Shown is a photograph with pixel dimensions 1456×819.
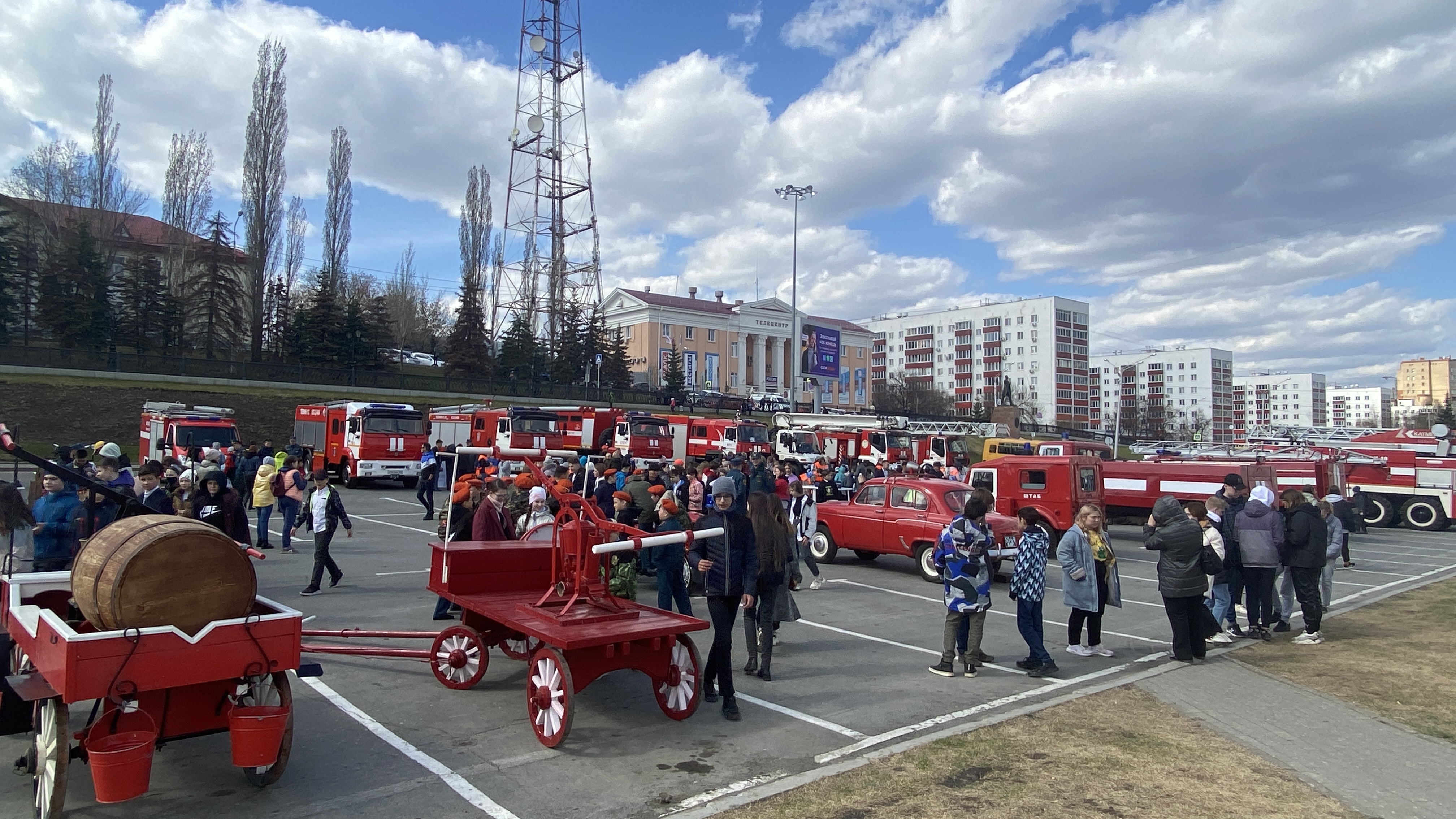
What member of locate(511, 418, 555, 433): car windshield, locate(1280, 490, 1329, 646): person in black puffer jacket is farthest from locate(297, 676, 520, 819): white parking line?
locate(511, 418, 555, 433): car windshield

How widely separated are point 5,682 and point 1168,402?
162959 millimetres

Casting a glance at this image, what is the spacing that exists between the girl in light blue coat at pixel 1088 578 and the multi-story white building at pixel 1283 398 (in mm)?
176761

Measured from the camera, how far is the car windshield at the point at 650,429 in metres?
31.9

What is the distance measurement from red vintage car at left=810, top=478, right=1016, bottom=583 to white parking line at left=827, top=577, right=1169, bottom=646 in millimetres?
723

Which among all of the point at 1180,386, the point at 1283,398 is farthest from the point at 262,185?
the point at 1283,398

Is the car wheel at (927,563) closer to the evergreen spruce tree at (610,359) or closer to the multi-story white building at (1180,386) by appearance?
the evergreen spruce tree at (610,359)

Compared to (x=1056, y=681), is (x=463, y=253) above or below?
above

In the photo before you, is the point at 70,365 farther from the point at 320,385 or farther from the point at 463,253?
the point at 463,253

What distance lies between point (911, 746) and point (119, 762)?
4.77 m

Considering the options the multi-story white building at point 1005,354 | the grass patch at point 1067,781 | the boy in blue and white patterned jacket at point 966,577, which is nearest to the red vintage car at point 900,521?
the boy in blue and white patterned jacket at point 966,577

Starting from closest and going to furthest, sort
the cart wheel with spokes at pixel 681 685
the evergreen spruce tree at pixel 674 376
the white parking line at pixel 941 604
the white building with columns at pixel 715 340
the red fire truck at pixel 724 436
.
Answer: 1. the cart wheel with spokes at pixel 681 685
2. the white parking line at pixel 941 604
3. the red fire truck at pixel 724 436
4. the evergreen spruce tree at pixel 674 376
5. the white building with columns at pixel 715 340

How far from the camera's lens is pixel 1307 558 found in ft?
32.3

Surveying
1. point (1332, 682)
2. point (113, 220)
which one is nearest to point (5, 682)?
point (1332, 682)

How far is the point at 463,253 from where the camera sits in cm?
6981
